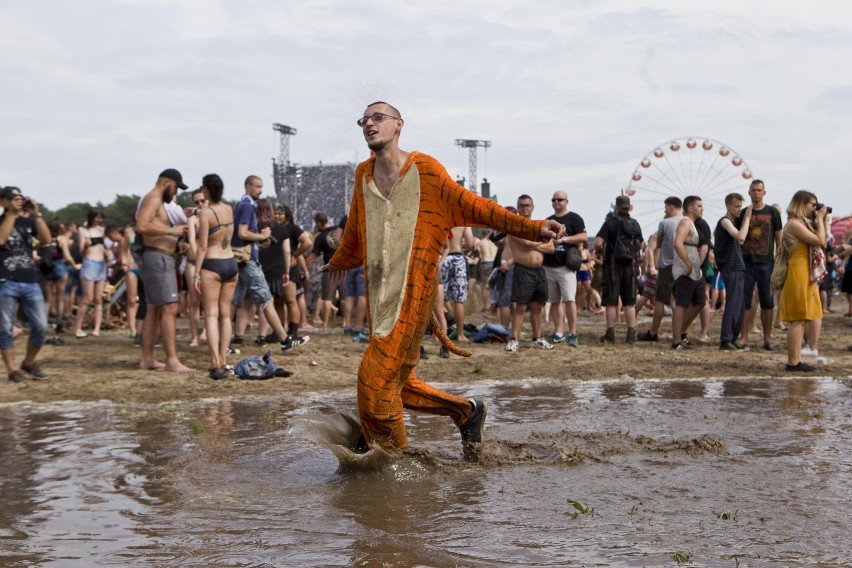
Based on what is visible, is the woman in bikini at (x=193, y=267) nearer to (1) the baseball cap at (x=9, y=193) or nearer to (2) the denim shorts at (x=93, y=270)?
(1) the baseball cap at (x=9, y=193)

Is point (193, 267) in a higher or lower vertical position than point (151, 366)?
higher

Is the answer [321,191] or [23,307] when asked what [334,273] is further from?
[321,191]

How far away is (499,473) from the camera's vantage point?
5.60 m

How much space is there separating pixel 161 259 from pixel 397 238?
5268 millimetres

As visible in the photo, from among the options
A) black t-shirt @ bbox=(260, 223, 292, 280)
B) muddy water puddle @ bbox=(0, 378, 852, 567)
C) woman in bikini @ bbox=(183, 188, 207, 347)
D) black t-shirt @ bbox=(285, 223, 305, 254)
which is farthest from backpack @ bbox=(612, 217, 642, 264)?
woman in bikini @ bbox=(183, 188, 207, 347)

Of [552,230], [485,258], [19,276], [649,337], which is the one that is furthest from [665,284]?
[552,230]

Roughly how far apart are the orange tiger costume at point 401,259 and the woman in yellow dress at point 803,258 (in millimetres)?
5791

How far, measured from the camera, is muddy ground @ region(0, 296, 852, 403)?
362 inches

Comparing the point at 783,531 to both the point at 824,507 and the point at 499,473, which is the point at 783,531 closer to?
the point at 824,507

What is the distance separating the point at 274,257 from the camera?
520 inches

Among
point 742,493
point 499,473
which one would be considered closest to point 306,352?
point 499,473

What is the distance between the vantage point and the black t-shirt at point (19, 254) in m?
9.45

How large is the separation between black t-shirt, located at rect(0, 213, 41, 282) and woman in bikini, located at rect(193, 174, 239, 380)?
1622 mm

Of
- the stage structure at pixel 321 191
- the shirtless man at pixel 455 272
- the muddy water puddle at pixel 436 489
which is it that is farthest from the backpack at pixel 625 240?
the stage structure at pixel 321 191
